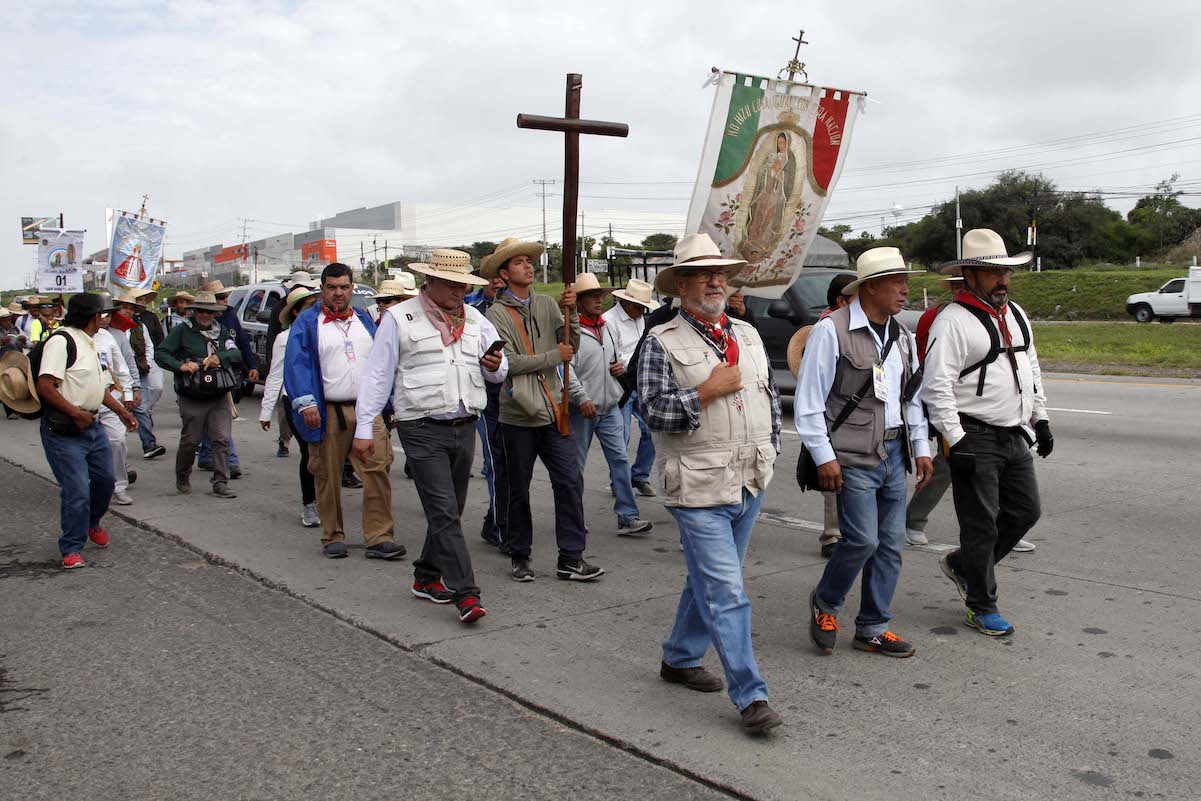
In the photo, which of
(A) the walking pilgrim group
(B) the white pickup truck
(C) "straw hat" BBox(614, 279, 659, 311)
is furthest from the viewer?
(B) the white pickup truck

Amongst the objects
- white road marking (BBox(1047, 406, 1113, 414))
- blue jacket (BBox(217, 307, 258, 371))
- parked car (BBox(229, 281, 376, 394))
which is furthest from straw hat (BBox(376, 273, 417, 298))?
white road marking (BBox(1047, 406, 1113, 414))

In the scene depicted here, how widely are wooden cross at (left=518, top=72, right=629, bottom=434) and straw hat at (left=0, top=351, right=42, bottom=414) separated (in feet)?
11.7

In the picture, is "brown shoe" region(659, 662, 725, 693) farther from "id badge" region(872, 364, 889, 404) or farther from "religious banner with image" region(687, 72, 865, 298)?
"religious banner with image" region(687, 72, 865, 298)

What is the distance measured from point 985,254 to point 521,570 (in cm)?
315

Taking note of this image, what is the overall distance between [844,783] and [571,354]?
126 inches

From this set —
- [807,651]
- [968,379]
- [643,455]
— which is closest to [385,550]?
[643,455]

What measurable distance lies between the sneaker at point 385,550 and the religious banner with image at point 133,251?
484 inches

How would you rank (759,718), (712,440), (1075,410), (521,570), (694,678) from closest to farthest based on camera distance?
(759,718), (712,440), (694,678), (521,570), (1075,410)

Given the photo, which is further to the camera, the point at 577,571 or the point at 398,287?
the point at 398,287

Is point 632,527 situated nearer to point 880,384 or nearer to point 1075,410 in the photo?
point 880,384

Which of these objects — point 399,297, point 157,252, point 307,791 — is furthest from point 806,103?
point 157,252

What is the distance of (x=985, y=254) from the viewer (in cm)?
530

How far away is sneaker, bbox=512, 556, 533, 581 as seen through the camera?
6641 millimetres

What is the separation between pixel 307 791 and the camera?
3.82 meters
